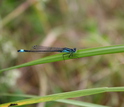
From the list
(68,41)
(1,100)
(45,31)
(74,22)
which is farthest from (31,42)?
(1,100)

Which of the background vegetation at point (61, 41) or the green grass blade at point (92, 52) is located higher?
the background vegetation at point (61, 41)

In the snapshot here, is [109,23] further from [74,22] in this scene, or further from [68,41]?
[68,41]

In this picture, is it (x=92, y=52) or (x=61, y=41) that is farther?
(x=61, y=41)

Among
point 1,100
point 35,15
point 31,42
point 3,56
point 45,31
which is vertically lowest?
point 1,100

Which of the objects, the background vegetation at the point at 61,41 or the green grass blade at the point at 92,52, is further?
the background vegetation at the point at 61,41

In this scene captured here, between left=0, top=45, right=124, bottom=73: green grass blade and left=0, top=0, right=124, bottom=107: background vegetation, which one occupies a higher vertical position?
left=0, top=0, right=124, bottom=107: background vegetation

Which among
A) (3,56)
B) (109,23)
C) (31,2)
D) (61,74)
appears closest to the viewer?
(3,56)

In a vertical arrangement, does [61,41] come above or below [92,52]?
above

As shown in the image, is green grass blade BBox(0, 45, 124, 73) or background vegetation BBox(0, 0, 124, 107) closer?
green grass blade BBox(0, 45, 124, 73)
